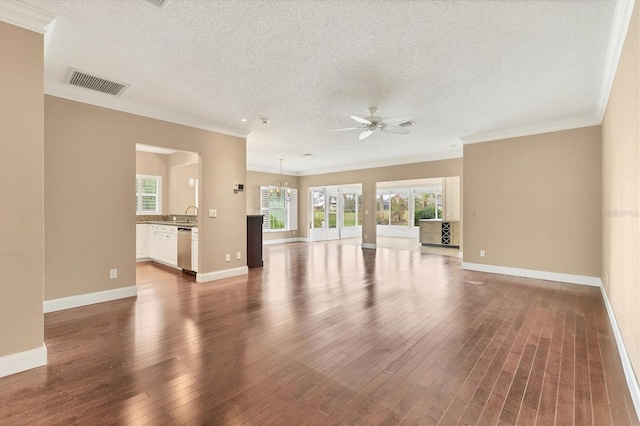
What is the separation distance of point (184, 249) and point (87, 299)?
2.07 meters

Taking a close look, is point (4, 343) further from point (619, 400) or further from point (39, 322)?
point (619, 400)

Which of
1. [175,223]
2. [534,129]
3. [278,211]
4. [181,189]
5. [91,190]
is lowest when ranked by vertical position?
[175,223]

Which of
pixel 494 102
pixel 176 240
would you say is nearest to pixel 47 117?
pixel 176 240

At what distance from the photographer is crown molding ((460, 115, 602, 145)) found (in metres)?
4.86

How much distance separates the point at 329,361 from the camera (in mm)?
2451

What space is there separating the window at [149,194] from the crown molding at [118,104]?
147 inches

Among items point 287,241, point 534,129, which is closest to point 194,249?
point 287,241

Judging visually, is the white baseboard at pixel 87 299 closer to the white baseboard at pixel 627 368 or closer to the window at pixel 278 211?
the white baseboard at pixel 627 368

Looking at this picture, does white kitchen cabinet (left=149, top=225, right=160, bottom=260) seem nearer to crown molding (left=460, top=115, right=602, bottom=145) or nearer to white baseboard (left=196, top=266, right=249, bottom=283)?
white baseboard (left=196, top=266, right=249, bottom=283)

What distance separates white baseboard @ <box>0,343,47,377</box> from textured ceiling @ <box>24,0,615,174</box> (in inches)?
108

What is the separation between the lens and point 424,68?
10.6ft

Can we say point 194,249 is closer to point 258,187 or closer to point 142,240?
point 142,240

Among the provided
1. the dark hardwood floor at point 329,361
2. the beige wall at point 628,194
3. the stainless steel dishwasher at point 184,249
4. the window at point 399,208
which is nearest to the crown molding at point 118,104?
the stainless steel dishwasher at point 184,249

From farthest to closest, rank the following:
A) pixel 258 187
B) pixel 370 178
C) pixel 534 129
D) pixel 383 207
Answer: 1. pixel 383 207
2. pixel 258 187
3. pixel 370 178
4. pixel 534 129
